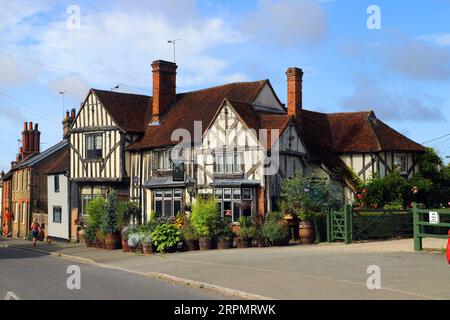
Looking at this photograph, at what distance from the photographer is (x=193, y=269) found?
1670 centimetres

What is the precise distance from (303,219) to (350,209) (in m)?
2.16

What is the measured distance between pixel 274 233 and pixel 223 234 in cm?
214

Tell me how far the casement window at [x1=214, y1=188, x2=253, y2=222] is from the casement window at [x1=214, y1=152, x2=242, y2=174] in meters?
0.95

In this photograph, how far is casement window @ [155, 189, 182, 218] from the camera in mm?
30314

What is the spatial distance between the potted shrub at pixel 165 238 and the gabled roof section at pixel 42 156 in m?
23.6

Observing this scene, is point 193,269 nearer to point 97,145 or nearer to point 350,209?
point 350,209

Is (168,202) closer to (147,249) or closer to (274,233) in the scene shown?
(147,249)

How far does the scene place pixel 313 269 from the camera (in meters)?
15.3

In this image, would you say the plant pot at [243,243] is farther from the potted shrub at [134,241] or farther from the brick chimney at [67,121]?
the brick chimney at [67,121]

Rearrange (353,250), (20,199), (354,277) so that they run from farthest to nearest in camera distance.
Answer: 1. (20,199)
2. (353,250)
3. (354,277)

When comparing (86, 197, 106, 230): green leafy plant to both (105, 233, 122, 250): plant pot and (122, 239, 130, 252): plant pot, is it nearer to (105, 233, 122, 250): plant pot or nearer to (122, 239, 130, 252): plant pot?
(105, 233, 122, 250): plant pot

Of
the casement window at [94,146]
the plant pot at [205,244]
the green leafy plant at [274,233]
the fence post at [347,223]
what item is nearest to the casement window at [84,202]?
the casement window at [94,146]

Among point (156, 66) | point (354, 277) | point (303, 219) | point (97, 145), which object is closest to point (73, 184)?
point (97, 145)

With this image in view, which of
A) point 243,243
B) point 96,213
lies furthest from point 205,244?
point 96,213
